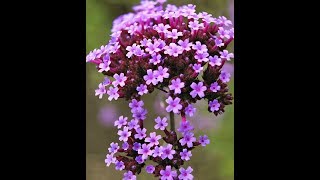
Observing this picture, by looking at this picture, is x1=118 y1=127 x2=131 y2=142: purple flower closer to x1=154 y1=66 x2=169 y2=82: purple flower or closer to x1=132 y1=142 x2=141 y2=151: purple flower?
x1=132 y1=142 x2=141 y2=151: purple flower

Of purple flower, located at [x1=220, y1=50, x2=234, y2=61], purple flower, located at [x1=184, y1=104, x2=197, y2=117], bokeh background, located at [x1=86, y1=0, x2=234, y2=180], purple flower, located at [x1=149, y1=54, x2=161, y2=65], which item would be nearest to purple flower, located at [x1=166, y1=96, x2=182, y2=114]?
purple flower, located at [x1=184, y1=104, x2=197, y2=117]

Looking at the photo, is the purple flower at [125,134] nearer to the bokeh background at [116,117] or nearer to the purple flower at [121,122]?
the purple flower at [121,122]

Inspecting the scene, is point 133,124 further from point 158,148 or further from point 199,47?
point 199,47

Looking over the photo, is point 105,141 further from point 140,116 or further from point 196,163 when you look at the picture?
point 140,116

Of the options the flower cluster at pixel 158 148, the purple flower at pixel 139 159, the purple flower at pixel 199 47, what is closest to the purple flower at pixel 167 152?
the flower cluster at pixel 158 148

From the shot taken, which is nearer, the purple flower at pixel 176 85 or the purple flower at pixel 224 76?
the purple flower at pixel 176 85

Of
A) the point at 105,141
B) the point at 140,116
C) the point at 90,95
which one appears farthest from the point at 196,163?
the point at 140,116

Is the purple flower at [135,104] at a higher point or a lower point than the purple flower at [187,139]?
higher
